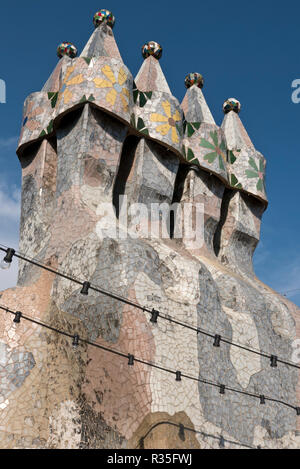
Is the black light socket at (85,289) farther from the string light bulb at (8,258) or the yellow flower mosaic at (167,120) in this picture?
the yellow flower mosaic at (167,120)

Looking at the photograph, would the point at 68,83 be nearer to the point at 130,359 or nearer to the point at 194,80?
the point at 194,80

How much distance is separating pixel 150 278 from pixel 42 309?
1985mm

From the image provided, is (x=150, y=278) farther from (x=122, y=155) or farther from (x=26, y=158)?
(x=26, y=158)

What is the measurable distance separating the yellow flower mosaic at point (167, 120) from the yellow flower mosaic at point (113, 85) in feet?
2.99

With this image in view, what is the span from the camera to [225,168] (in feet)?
49.4

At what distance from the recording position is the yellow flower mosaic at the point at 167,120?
44.5 feet

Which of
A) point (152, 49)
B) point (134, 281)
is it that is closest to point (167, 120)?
point (152, 49)

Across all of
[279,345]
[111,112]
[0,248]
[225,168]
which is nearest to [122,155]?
[111,112]

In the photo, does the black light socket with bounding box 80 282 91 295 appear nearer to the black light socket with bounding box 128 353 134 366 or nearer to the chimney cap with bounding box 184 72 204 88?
the black light socket with bounding box 128 353 134 366

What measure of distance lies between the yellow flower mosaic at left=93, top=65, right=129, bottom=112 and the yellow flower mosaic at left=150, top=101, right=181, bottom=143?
2.99 feet

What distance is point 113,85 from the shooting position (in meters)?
12.7

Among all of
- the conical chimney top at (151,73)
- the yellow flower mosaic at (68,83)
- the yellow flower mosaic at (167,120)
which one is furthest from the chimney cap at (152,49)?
the yellow flower mosaic at (68,83)

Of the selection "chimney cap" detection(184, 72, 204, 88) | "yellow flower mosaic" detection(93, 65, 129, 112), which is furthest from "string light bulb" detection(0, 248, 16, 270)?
"chimney cap" detection(184, 72, 204, 88)

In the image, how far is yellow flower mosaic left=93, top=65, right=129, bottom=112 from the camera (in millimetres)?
12570
